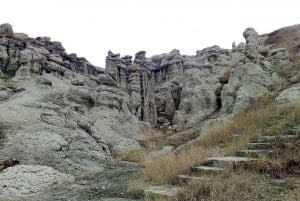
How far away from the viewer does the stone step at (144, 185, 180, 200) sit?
719 cm

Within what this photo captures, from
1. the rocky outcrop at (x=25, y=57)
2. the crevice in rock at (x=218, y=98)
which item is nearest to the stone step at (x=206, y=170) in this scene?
the rocky outcrop at (x=25, y=57)

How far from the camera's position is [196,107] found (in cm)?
2517

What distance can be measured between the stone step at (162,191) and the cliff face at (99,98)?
3.78 meters

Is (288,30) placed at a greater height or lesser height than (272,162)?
greater

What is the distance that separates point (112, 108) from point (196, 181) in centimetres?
1364

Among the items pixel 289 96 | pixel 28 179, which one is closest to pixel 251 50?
pixel 289 96

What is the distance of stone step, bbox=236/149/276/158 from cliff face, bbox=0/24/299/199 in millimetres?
5141

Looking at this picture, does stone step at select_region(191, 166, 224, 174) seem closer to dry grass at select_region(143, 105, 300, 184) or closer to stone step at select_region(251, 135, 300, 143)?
dry grass at select_region(143, 105, 300, 184)

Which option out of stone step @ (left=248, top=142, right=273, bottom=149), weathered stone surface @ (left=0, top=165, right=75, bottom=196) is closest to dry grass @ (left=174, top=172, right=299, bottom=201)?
stone step @ (left=248, top=142, right=273, bottom=149)

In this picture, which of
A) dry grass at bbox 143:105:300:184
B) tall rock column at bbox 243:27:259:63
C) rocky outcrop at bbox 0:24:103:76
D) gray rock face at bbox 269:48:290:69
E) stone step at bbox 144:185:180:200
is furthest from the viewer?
gray rock face at bbox 269:48:290:69

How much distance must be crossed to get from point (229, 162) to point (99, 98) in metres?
13.0

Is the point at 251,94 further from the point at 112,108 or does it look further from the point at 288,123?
the point at 288,123

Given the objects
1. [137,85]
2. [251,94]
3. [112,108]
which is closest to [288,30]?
[137,85]

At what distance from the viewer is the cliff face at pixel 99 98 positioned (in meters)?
13.2
